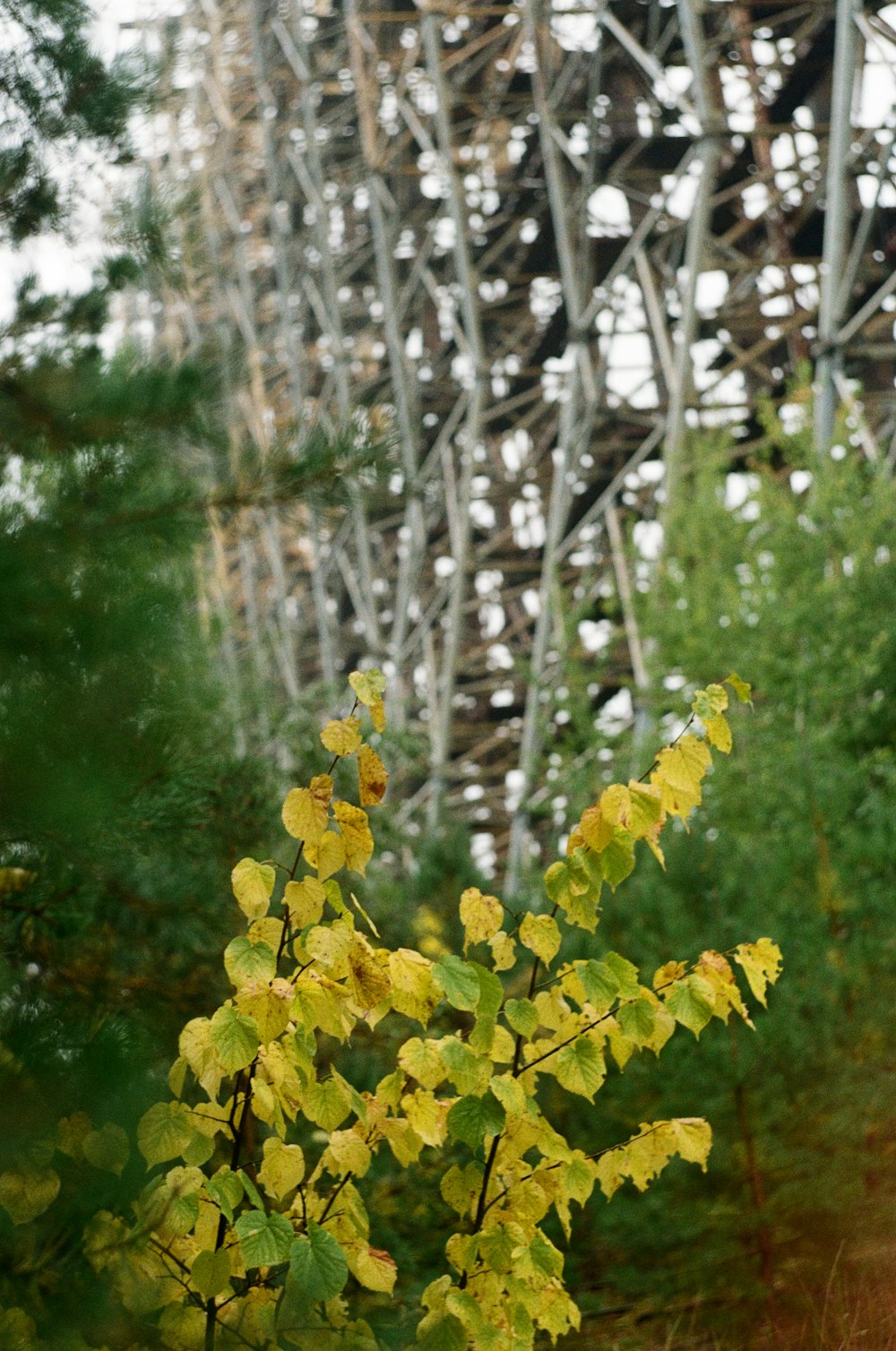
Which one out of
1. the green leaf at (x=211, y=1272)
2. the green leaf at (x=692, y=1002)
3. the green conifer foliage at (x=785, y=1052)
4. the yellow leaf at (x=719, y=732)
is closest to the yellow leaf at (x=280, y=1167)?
the green leaf at (x=211, y=1272)

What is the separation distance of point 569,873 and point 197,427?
0.90 metres

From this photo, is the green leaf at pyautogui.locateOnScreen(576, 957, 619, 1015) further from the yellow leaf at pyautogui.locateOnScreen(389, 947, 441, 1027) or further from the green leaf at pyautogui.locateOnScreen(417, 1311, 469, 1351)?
the green leaf at pyautogui.locateOnScreen(417, 1311, 469, 1351)

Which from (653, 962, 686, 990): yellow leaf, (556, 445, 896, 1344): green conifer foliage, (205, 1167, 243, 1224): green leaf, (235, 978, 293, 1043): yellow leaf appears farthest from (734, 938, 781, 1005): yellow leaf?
(556, 445, 896, 1344): green conifer foliage

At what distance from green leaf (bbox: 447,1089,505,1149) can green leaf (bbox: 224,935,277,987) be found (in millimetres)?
330

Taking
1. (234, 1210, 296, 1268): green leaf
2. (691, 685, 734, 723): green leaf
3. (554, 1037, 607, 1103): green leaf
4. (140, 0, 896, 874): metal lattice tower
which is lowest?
(140, 0, 896, 874): metal lattice tower

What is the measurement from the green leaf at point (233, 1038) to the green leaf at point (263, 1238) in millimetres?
191

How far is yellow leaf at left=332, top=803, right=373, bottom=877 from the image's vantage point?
7.98 feet

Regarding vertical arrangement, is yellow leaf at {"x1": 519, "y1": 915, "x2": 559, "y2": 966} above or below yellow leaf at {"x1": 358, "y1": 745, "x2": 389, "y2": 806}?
below

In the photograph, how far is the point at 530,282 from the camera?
15.9 m

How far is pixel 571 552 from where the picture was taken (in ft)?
48.4

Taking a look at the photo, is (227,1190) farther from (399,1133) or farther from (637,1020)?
(637,1020)

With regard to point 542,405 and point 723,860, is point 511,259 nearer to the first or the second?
point 542,405

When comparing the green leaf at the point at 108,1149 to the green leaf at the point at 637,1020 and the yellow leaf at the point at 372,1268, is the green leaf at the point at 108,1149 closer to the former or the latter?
the yellow leaf at the point at 372,1268

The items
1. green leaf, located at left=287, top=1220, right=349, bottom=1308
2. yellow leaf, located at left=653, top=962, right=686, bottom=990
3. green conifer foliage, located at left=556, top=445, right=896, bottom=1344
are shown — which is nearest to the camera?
green leaf, located at left=287, top=1220, right=349, bottom=1308
